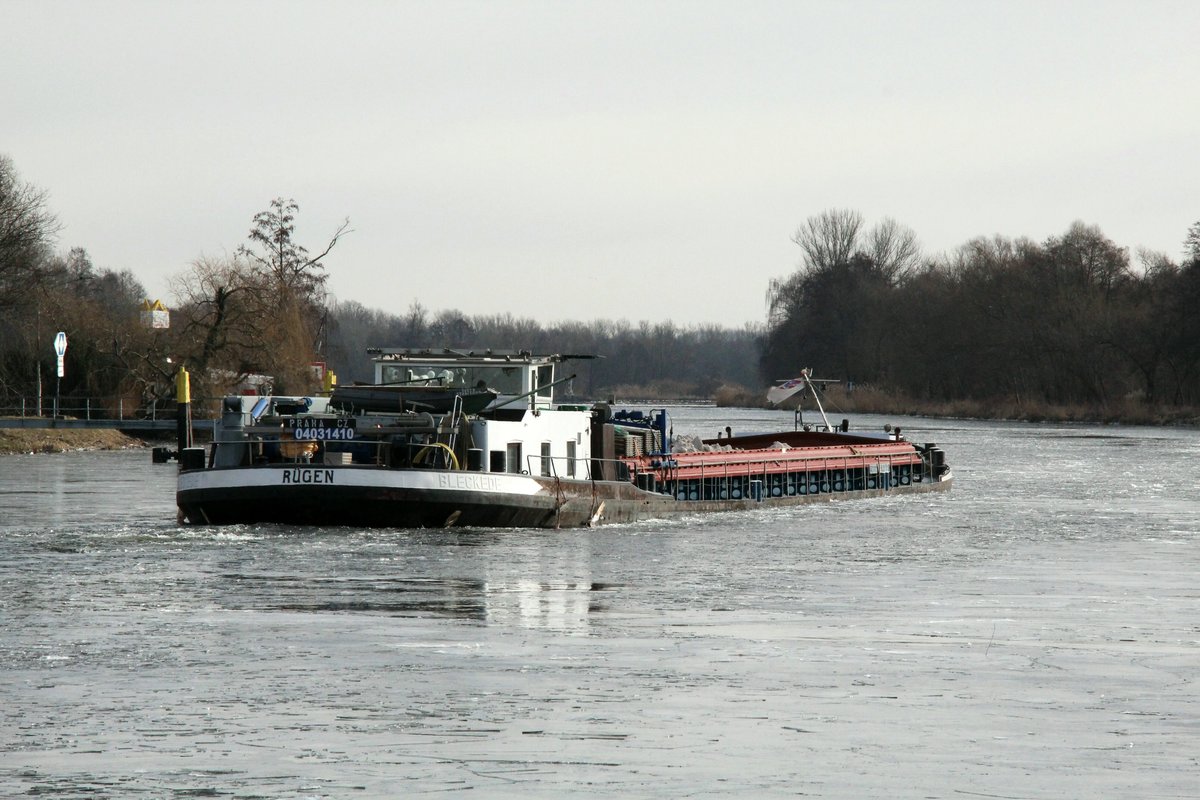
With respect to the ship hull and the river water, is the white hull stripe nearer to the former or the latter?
the ship hull

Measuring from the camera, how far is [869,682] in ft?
48.4

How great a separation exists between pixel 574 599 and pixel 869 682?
668 cm

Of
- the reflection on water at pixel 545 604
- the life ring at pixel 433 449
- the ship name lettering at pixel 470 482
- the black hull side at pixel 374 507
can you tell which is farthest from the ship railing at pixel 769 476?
the reflection on water at pixel 545 604

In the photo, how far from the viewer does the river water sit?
11.2m

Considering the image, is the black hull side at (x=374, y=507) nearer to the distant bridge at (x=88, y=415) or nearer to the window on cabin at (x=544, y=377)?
the window on cabin at (x=544, y=377)

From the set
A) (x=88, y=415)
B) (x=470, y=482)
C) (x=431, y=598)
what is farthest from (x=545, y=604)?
(x=88, y=415)

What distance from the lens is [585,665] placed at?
15523mm

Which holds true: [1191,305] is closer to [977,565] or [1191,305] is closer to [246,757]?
[977,565]

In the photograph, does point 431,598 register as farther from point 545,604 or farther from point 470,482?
point 470,482

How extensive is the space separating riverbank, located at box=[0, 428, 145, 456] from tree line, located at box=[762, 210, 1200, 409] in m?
63.2

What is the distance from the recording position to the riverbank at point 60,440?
59625 mm

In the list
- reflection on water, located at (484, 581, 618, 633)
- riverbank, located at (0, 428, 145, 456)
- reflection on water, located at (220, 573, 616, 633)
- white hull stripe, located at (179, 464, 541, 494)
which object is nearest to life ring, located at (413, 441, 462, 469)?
white hull stripe, located at (179, 464, 541, 494)

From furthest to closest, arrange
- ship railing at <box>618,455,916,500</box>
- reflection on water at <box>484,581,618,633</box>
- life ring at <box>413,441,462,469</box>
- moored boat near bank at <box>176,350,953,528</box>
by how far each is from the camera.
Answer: ship railing at <box>618,455,916,500</box>, life ring at <box>413,441,462,469</box>, moored boat near bank at <box>176,350,953,528</box>, reflection on water at <box>484,581,618,633</box>

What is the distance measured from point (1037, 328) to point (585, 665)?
97723mm
